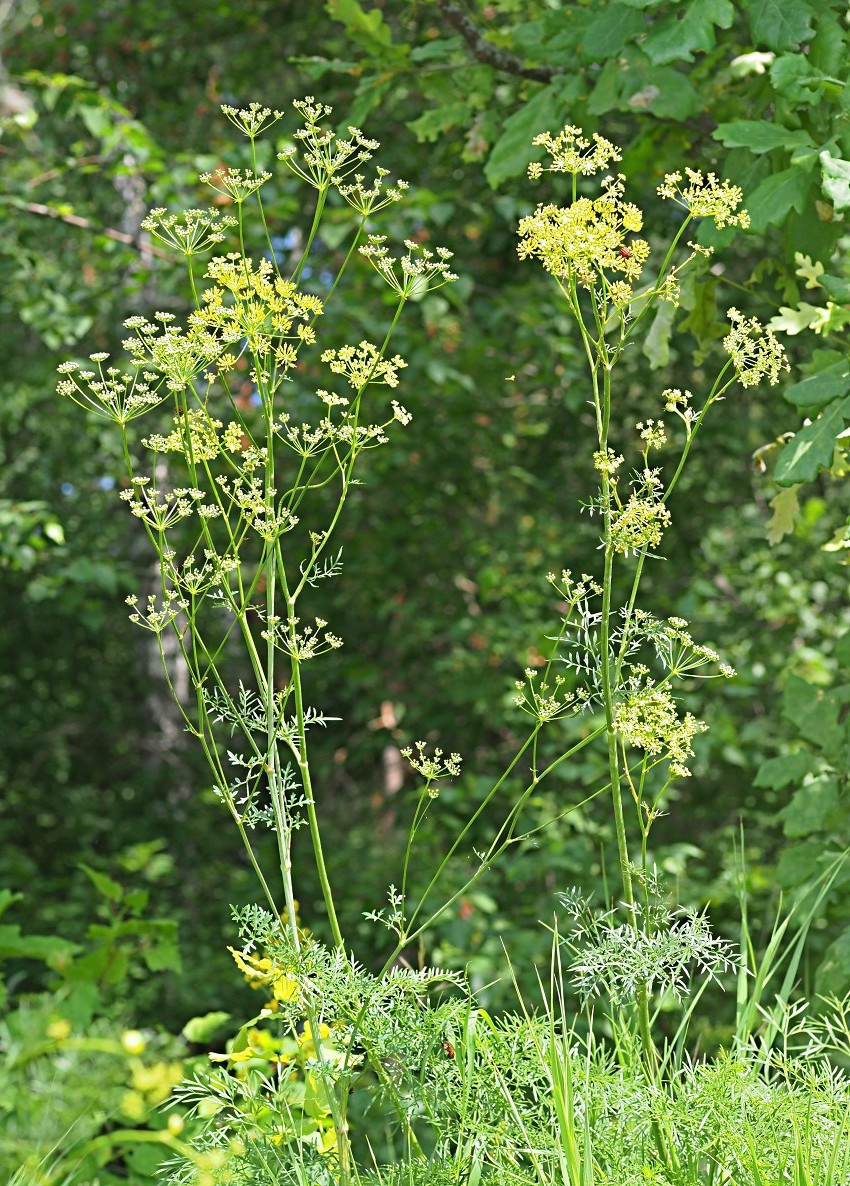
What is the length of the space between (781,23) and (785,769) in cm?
111

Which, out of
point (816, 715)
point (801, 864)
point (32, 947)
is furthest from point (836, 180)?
point (32, 947)

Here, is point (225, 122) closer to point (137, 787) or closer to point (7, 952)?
point (137, 787)

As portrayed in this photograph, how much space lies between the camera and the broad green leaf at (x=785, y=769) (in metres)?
1.99

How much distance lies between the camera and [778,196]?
1792mm

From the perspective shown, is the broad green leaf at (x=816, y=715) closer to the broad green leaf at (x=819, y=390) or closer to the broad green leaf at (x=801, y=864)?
the broad green leaf at (x=801, y=864)

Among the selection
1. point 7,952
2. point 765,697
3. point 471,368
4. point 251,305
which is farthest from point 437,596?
point 251,305

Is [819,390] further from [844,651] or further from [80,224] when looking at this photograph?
[80,224]

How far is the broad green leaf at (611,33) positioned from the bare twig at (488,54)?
370mm

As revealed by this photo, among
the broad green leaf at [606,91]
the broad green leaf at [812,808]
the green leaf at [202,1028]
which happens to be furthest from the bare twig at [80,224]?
the broad green leaf at [812,808]

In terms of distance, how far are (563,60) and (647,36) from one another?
0.96ft

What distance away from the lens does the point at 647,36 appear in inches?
75.6

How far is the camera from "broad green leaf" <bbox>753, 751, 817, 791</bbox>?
1985 millimetres

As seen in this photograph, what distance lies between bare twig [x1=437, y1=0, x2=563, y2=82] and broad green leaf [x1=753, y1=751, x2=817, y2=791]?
131cm

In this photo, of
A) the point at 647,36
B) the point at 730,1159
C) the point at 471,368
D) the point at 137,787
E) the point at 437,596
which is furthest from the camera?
the point at 137,787
